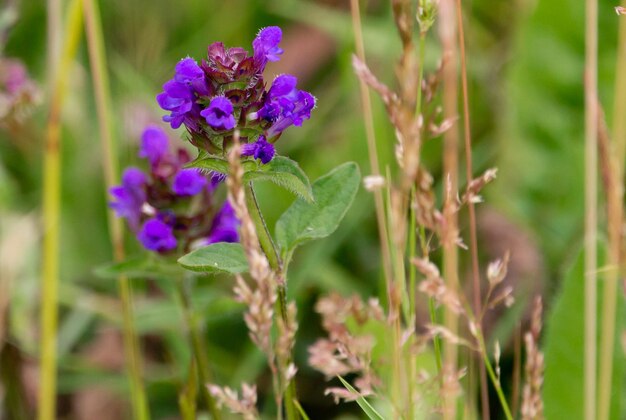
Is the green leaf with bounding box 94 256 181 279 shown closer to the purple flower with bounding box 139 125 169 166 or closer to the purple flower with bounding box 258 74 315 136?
the purple flower with bounding box 139 125 169 166

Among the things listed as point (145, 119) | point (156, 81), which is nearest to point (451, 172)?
point (145, 119)

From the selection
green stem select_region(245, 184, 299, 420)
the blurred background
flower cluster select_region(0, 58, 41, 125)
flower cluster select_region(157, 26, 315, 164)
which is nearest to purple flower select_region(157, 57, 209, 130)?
flower cluster select_region(157, 26, 315, 164)

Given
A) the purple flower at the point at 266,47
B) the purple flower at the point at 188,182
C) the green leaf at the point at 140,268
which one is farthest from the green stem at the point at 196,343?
the purple flower at the point at 266,47

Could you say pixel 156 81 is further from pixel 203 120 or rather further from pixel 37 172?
pixel 203 120

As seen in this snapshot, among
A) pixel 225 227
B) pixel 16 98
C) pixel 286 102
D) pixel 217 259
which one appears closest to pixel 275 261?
pixel 217 259

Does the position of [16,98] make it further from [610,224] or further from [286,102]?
[610,224]

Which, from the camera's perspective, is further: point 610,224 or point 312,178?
point 312,178

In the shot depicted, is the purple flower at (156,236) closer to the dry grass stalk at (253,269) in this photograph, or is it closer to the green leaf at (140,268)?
the green leaf at (140,268)
